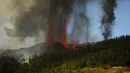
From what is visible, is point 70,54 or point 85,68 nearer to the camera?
point 85,68

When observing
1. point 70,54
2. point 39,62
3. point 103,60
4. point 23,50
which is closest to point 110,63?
point 103,60

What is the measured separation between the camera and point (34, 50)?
146 ft

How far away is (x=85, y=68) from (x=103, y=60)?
242 cm

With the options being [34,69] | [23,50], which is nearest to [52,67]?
Result: [34,69]

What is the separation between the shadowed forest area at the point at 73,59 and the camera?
124 ft

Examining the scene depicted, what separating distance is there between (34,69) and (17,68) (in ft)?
7.88

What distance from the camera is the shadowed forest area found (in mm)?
37719

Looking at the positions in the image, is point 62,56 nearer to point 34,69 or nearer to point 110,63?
point 34,69

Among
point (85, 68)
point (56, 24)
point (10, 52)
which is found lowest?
point (85, 68)

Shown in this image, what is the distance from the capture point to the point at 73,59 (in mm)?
41875

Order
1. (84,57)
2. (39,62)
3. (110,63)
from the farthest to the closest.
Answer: (39,62) < (84,57) < (110,63)

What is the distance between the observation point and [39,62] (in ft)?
141

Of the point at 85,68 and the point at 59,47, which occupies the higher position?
the point at 59,47

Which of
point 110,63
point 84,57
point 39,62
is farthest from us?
point 39,62
